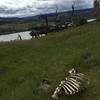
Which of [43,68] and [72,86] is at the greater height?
[72,86]

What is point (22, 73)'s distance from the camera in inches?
898

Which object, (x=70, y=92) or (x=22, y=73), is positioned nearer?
(x=70, y=92)

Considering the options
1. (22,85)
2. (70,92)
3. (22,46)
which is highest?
(70,92)

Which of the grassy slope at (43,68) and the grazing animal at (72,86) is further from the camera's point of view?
the grassy slope at (43,68)

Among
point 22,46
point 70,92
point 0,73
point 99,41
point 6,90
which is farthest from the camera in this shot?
point 22,46

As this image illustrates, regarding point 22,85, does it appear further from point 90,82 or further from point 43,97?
point 90,82

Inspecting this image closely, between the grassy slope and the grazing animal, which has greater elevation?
the grazing animal

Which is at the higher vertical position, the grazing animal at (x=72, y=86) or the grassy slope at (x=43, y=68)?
the grazing animal at (x=72, y=86)

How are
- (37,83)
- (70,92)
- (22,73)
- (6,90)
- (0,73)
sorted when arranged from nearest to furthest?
(70,92) → (37,83) → (6,90) → (22,73) → (0,73)

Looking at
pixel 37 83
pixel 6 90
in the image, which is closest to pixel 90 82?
pixel 37 83

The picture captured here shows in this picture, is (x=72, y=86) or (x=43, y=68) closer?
(x=72, y=86)

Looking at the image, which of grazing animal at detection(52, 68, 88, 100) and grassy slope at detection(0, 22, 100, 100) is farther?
grassy slope at detection(0, 22, 100, 100)

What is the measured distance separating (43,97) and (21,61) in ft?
39.0

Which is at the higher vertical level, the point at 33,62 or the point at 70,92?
the point at 70,92
